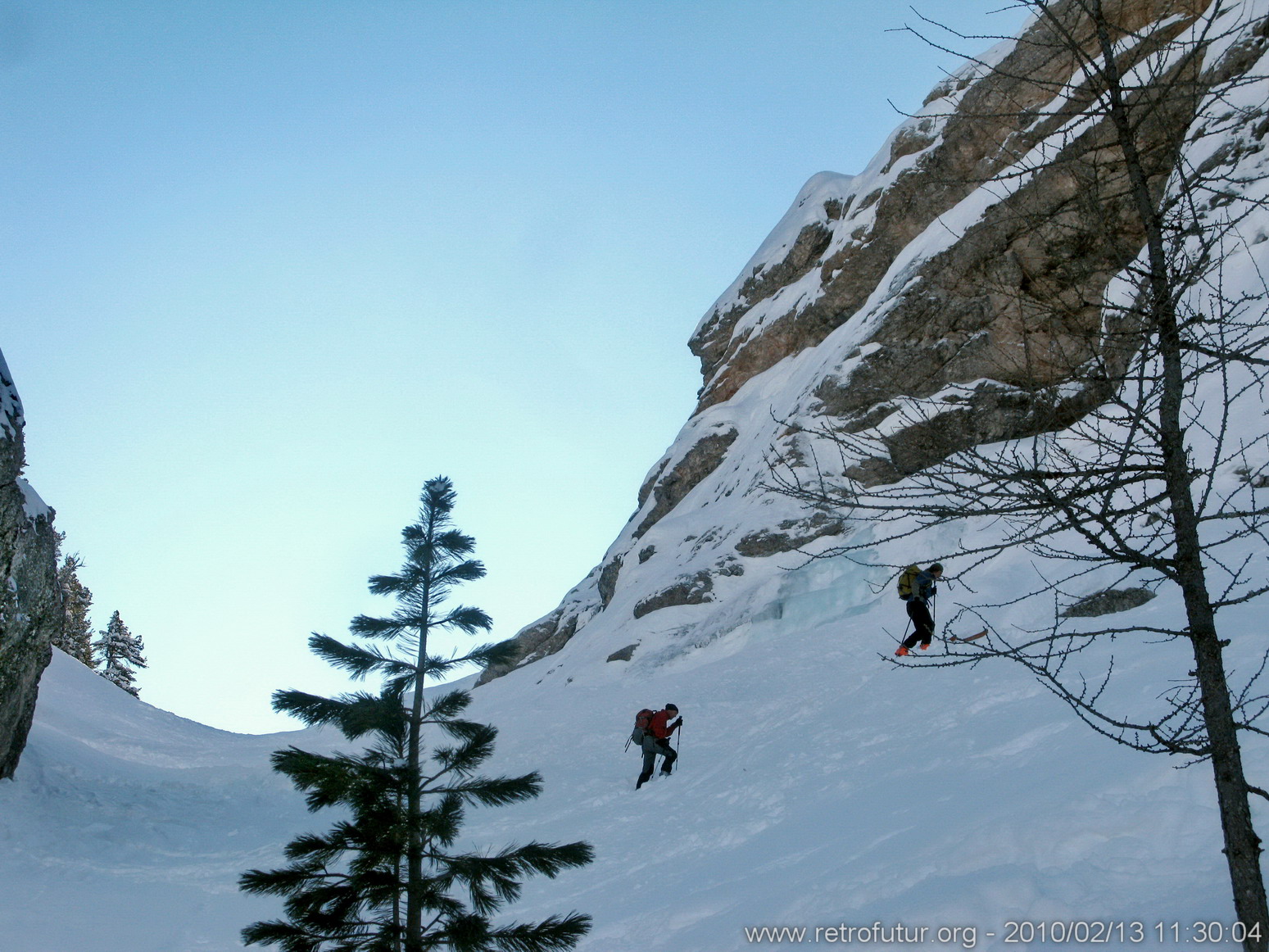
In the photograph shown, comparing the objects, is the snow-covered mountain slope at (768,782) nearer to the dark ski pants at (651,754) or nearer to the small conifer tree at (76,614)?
the dark ski pants at (651,754)

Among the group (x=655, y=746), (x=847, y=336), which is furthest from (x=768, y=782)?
(x=847, y=336)

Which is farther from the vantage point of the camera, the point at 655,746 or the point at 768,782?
the point at 655,746

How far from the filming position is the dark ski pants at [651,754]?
13008mm

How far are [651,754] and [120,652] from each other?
3945cm

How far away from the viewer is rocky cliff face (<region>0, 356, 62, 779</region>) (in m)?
13.6

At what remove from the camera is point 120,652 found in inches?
1716

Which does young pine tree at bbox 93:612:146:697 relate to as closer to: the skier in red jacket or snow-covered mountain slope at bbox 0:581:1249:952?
snow-covered mountain slope at bbox 0:581:1249:952

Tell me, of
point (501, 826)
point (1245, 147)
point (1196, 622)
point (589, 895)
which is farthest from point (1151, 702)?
point (1245, 147)

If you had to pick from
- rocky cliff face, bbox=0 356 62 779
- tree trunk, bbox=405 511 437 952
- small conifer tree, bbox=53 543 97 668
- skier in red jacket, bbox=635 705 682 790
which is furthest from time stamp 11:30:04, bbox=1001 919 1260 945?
small conifer tree, bbox=53 543 97 668

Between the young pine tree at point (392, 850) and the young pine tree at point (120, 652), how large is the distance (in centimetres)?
3996

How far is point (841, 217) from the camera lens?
3922 cm

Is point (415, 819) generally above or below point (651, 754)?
below

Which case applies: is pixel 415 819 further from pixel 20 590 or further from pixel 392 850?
pixel 20 590

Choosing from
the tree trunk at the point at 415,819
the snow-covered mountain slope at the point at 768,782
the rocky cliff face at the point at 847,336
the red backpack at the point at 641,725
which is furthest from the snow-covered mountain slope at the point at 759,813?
the rocky cliff face at the point at 847,336
